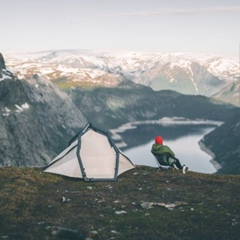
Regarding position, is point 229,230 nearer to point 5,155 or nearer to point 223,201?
point 223,201

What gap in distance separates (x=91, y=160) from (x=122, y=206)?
8.53 m

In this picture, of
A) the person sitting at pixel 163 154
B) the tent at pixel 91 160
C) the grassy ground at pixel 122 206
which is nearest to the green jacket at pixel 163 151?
the person sitting at pixel 163 154

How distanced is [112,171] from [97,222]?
11.1 meters

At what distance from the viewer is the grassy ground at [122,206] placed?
64.9 feet

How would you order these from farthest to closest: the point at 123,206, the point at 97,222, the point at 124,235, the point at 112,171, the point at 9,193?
the point at 112,171, the point at 9,193, the point at 123,206, the point at 97,222, the point at 124,235

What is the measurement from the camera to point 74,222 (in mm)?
21062

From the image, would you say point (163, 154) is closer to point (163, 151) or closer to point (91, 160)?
point (163, 151)

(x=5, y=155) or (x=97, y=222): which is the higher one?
(x=97, y=222)

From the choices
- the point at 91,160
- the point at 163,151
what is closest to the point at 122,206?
the point at 91,160

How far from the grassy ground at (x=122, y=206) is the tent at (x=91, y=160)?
0.84 meters

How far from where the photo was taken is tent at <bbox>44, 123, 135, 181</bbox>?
3115 centimetres

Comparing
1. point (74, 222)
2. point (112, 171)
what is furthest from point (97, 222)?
point (112, 171)

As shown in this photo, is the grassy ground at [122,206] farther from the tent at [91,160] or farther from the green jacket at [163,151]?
the green jacket at [163,151]

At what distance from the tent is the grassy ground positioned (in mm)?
839
